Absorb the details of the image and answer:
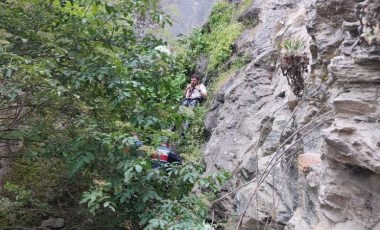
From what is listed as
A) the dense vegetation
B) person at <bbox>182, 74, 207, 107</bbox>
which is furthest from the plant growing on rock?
person at <bbox>182, 74, 207, 107</bbox>

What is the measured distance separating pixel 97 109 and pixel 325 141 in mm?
2566

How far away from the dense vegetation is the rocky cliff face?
2.18 feet

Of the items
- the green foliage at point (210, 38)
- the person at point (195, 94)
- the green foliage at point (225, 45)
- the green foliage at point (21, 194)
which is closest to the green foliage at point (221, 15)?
the green foliage at point (210, 38)

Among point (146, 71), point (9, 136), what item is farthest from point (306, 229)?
point (9, 136)

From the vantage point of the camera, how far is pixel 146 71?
14.1 feet

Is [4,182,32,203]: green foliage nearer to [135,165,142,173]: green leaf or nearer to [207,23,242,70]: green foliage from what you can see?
[135,165,142,173]: green leaf

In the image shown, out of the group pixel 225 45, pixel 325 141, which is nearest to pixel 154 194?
pixel 325 141

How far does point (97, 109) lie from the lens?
4605mm

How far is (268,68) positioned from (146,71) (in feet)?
13.7

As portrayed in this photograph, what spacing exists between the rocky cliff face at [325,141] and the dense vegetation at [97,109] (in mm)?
663

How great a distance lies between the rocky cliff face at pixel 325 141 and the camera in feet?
9.02

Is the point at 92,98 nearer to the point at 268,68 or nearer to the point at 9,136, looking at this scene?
the point at 9,136

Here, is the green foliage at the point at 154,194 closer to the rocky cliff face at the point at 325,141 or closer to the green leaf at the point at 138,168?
the green leaf at the point at 138,168

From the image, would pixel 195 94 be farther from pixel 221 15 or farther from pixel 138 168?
pixel 138 168
